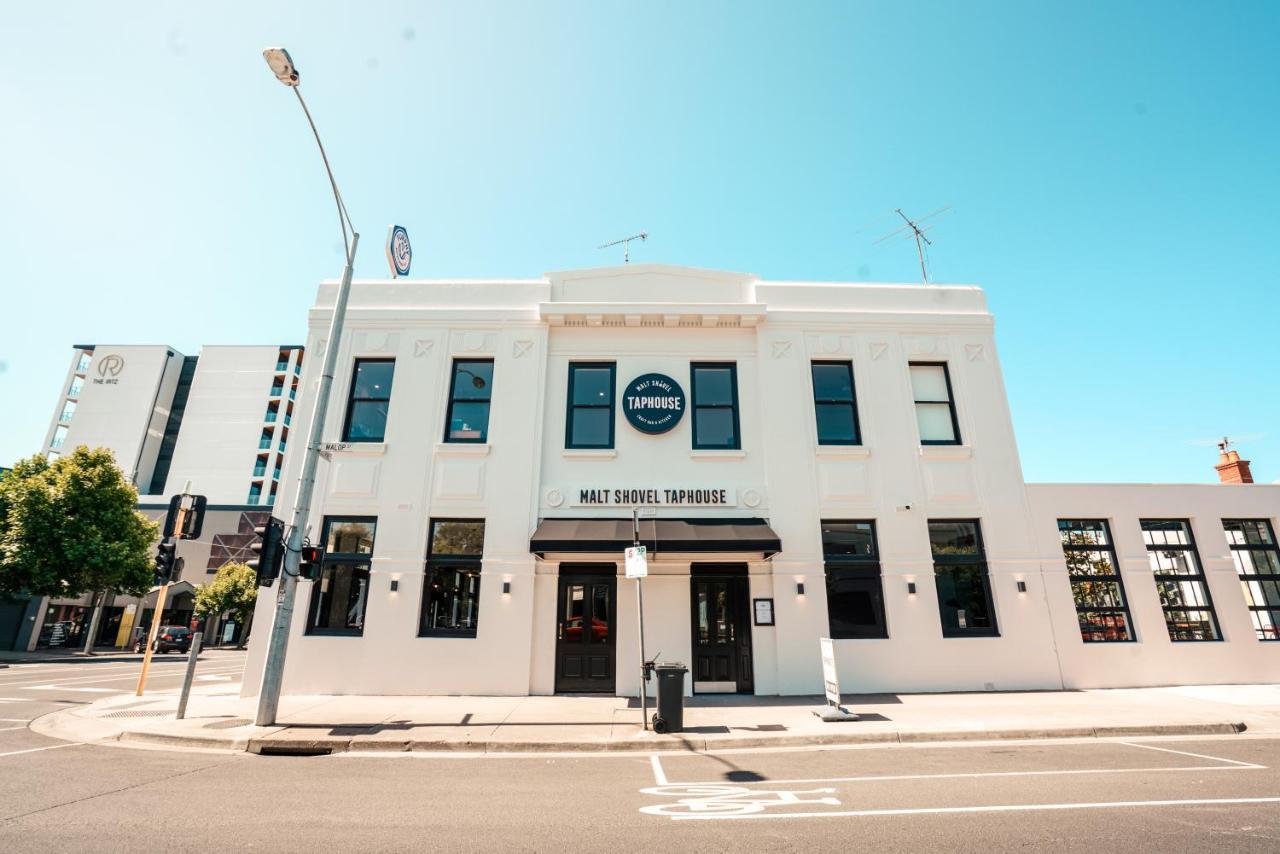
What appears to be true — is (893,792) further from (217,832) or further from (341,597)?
(341,597)

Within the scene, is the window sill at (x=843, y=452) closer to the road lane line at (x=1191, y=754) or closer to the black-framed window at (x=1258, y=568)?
the road lane line at (x=1191, y=754)

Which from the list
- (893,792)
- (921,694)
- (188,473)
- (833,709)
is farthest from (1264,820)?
(188,473)

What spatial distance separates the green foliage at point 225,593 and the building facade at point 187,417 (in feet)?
34.3

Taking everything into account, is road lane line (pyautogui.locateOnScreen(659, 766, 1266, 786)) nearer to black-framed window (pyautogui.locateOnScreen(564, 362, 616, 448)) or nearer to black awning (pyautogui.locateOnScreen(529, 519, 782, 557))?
black awning (pyautogui.locateOnScreen(529, 519, 782, 557))

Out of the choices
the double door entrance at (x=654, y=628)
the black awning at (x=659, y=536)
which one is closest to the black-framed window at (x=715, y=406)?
the black awning at (x=659, y=536)

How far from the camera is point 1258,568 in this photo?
1380 centimetres

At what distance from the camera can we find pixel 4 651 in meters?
30.6

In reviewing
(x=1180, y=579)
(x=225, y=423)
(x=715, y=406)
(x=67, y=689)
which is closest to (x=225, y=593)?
(x=225, y=423)

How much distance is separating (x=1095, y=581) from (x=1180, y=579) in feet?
7.07

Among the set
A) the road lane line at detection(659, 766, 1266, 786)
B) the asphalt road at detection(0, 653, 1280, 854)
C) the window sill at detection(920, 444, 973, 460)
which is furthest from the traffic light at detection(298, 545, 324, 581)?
the window sill at detection(920, 444, 973, 460)

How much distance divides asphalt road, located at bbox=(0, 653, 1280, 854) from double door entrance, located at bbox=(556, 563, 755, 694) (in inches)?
170

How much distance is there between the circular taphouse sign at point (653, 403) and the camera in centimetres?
1370

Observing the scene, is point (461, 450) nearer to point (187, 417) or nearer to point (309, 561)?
point (309, 561)

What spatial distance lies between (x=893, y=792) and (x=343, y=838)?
18.2 feet
